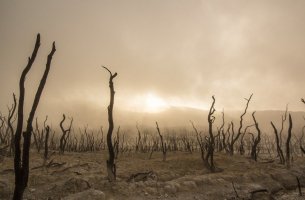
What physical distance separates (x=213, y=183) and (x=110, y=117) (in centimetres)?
547

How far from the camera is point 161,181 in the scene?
1358 centimetres

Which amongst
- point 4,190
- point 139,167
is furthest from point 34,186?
point 139,167

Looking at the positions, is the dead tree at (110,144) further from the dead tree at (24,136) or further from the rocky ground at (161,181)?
the dead tree at (24,136)

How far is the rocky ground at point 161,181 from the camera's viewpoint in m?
11.7

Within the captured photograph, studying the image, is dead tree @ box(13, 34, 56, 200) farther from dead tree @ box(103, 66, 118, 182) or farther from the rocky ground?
dead tree @ box(103, 66, 118, 182)

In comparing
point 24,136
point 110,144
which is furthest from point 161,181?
point 24,136

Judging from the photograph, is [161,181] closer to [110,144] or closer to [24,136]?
[110,144]

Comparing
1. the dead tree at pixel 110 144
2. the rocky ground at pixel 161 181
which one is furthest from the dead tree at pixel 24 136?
the dead tree at pixel 110 144

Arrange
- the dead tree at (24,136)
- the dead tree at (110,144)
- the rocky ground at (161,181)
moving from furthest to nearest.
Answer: the dead tree at (110,144) < the rocky ground at (161,181) < the dead tree at (24,136)

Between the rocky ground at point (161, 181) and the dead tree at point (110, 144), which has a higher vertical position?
the dead tree at point (110, 144)

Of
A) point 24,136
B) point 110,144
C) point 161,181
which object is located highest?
point 24,136

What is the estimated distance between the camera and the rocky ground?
460 inches

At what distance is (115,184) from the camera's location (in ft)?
39.1

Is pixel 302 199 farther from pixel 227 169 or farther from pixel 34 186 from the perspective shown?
pixel 34 186
